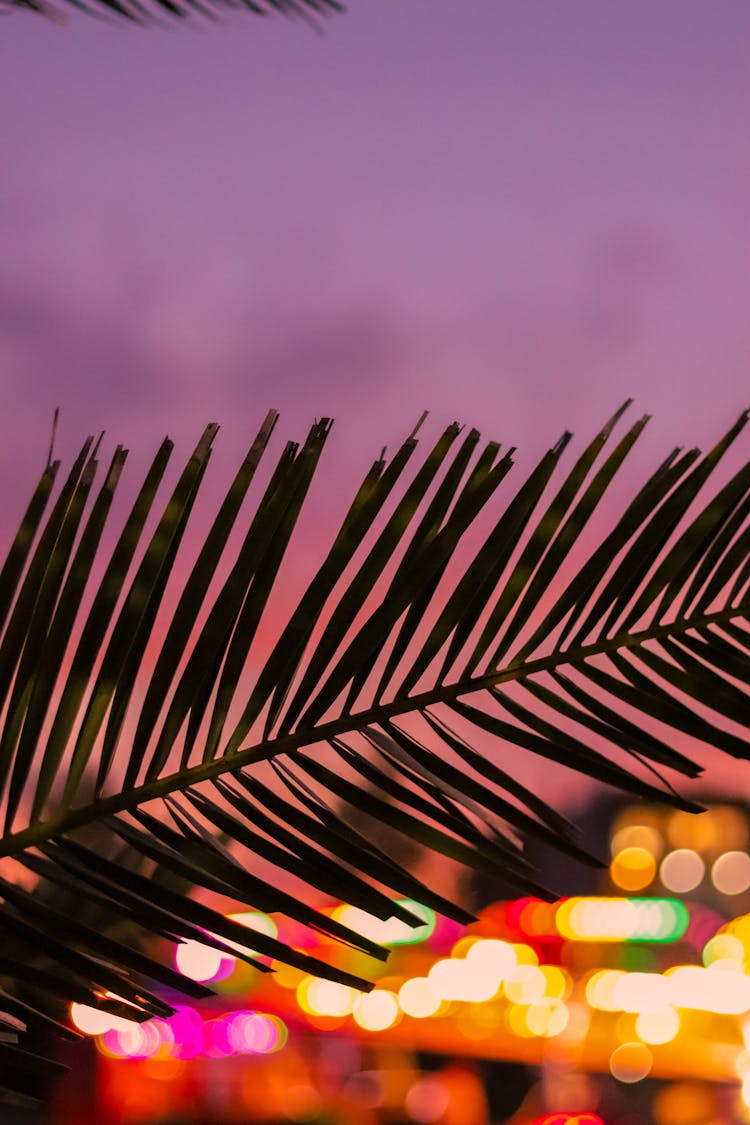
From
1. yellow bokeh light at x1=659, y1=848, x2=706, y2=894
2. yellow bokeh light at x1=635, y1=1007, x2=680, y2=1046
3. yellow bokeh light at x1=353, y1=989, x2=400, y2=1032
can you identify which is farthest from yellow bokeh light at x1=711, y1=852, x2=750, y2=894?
yellow bokeh light at x1=635, y1=1007, x2=680, y2=1046

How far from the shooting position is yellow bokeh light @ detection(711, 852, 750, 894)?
107ft

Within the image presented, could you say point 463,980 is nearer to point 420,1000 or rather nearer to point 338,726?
point 420,1000

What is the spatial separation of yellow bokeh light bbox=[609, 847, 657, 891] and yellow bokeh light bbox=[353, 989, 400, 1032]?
10532 mm

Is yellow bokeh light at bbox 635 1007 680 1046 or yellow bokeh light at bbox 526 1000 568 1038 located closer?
yellow bokeh light at bbox 635 1007 680 1046

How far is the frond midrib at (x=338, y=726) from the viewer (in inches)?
32.8

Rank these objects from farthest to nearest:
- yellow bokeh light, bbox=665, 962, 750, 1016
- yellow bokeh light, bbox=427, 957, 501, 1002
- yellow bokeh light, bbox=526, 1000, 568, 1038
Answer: yellow bokeh light, bbox=427, 957, 501, 1002 → yellow bokeh light, bbox=526, 1000, 568, 1038 → yellow bokeh light, bbox=665, 962, 750, 1016

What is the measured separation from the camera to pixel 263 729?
2.82 feet

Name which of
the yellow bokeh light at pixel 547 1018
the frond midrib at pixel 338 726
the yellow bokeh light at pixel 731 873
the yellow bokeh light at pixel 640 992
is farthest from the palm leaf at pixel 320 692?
the yellow bokeh light at pixel 731 873

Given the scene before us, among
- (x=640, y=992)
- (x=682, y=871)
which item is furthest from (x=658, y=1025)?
(x=682, y=871)

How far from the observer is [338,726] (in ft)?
2.86

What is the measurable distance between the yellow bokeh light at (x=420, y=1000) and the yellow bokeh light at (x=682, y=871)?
1217cm

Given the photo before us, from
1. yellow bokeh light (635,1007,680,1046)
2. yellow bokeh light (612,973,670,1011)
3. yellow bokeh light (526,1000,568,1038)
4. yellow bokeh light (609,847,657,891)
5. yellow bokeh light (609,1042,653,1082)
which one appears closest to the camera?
yellow bokeh light (609,1042,653,1082)

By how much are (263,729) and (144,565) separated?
145 mm

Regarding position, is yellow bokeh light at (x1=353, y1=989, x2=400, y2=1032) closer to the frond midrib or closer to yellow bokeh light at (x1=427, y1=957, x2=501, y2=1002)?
yellow bokeh light at (x1=427, y1=957, x2=501, y2=1002)
